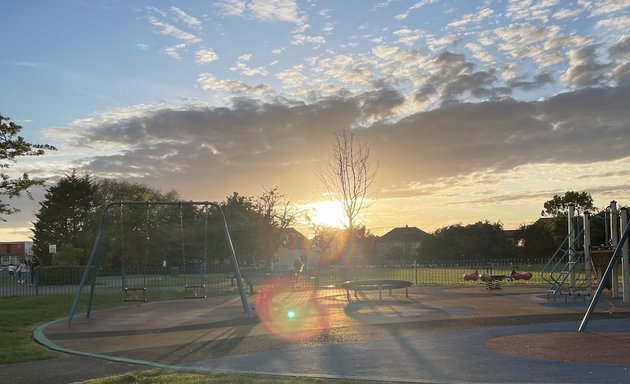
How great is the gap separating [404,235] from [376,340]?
14754 cm

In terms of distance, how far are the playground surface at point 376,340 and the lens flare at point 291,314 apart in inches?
1.3

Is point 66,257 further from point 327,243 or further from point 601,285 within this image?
point 327,243

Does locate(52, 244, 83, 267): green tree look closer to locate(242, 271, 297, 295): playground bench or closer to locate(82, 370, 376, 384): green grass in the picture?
locate(242, 271, 297, 295): playground bench

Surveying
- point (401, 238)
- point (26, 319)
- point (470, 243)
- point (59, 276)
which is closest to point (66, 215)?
point (59, 276)

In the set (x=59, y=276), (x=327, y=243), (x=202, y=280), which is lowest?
(x=59, y=276)

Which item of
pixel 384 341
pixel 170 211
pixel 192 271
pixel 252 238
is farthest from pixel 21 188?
pixel 170 211

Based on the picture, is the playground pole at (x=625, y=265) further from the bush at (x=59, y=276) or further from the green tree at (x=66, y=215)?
the green tree at (x=66, y=215)

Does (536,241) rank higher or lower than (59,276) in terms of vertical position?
higher

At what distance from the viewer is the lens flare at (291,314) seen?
1332cm

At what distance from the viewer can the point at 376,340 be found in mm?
11766

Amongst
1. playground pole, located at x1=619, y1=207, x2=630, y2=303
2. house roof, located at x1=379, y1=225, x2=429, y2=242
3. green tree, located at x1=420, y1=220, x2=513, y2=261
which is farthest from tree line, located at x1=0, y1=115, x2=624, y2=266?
house roof, located at x1=379, y1=225, x2=429, y2=242

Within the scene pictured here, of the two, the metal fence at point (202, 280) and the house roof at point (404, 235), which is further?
the house roof at point (404, 235)

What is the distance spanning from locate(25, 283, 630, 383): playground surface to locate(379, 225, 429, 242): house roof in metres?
135

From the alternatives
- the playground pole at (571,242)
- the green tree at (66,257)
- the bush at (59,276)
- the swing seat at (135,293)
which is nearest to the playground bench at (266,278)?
the swing seat at (135,293)
